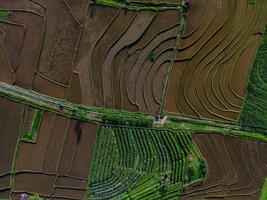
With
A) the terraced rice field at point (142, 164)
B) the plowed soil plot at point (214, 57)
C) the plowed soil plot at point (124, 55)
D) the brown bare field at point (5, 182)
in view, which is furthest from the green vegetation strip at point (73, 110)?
the brown bare field at point (5, 182)

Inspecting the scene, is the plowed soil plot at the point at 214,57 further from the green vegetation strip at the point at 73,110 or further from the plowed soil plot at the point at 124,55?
the green vegetation strip at the point at 73,110

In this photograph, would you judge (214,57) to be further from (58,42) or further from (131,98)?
(58,42)

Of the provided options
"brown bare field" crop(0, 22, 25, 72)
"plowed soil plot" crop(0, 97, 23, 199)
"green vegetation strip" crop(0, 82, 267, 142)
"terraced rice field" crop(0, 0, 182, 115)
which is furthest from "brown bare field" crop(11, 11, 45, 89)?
"plowed soil plot" crop(0, 97, 23, 199)

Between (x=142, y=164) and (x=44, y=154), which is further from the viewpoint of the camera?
(x=142, y=164)

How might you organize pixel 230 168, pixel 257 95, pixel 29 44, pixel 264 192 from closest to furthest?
pixel 29 44
pixel 257 95
pixel 230 168
pixel 264 192

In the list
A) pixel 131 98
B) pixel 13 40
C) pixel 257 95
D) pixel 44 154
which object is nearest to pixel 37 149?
pixel 44 154

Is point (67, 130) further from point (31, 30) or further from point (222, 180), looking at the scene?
point (222, 180)
